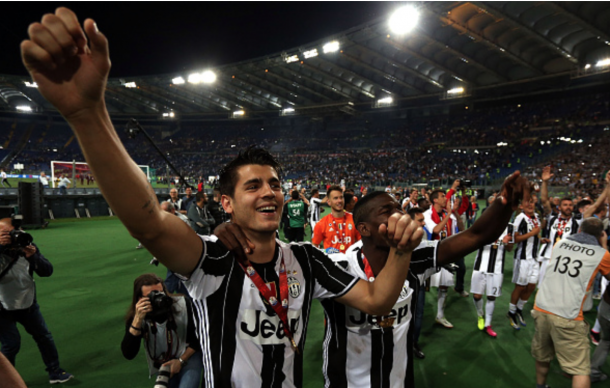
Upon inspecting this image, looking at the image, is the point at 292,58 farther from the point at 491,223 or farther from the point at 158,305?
the point at 491,223

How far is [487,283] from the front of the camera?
527 centimetres

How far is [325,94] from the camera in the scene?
39.5 meters

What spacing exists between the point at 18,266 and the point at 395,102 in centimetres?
3889

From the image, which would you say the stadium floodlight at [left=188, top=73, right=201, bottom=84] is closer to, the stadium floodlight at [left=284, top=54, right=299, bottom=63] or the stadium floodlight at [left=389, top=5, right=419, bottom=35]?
the stadium floodlight at [left=284, top=54, right=299, bottom=63]

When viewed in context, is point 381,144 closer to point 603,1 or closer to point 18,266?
point 603,1

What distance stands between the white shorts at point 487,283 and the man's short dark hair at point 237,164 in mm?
4826

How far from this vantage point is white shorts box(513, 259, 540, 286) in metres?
5.41

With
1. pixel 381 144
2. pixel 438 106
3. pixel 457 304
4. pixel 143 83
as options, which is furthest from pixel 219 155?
pixel 457 304

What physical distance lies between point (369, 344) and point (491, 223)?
1.12 meters

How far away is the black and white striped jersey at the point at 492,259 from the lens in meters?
5.20

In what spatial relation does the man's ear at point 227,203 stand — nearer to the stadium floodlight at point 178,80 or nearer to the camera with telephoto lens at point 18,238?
the camera with telephoto lens at point 18,238

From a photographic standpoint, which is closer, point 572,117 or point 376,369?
point 376,369

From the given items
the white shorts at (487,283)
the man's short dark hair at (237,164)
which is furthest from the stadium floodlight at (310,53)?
the man's short dark hair at (237,164)

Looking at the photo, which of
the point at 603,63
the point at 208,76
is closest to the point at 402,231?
the point at 603,63
